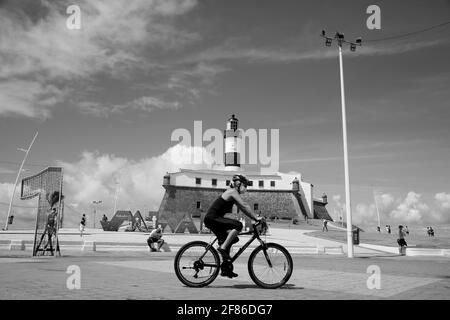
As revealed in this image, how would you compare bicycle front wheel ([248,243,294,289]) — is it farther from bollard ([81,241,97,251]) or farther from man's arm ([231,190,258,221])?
bollard ([81,241,97,251])

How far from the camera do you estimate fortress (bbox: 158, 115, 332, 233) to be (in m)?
76.5

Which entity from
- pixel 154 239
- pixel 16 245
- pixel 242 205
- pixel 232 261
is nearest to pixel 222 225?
pixel 242 205

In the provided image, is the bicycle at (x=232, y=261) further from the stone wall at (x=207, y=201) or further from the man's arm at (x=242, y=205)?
the stone wall at (x=207, y=201)

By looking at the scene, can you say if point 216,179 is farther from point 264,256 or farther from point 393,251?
point 264,256

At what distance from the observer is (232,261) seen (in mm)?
6457

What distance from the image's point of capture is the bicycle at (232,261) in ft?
21.1

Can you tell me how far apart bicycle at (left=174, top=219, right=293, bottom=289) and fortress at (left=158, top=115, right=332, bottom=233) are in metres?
67.0

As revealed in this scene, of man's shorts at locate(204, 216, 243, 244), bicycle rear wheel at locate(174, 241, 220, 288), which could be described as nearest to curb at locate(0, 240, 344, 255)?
bicycle rear wheel at locate(174, 241, 220, 288)

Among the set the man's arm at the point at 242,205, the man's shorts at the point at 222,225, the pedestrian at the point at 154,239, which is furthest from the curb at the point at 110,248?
the man's arm at the point at 242,205

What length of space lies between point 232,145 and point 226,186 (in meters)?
9.82

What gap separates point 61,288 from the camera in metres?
5.93

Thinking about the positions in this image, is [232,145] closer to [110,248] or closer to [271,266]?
[110,248]

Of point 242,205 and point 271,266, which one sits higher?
point 242,205

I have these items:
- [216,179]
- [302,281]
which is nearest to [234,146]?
[216,179]
